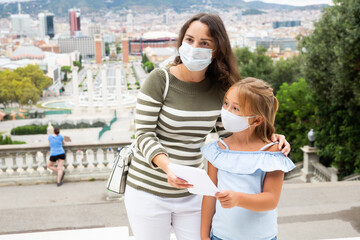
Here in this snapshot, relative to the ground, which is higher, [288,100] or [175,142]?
[175,142]

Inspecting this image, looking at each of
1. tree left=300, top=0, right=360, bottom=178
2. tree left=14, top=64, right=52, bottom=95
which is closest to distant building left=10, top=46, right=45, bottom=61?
tree left=14, top=64, right=52, bottom=95

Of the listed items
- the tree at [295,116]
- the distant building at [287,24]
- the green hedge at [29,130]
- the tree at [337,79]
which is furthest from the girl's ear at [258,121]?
the distant building at [287,24]

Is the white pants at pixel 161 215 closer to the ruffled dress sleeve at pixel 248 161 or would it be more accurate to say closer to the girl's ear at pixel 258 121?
the ruffled dress sleeve at pixel 248 161

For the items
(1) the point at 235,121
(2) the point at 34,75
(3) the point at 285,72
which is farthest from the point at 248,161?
(2) the point at 34,75

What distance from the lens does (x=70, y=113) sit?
4147 centimetres

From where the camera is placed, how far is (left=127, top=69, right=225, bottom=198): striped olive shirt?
5.55 feet

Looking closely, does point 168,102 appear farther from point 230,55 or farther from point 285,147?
point 285,147

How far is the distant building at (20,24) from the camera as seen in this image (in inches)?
6211

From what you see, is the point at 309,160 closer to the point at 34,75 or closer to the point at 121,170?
the point at 121,170

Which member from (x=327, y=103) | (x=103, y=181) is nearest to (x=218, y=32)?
(x=103, y=181)

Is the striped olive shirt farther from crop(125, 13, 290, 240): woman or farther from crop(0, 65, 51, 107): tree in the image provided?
crop(0, 65, 51, 107): tree

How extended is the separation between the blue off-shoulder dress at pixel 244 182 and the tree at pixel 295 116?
9556 mm

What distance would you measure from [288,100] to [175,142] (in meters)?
10.7

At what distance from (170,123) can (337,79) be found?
6755 millimetres
